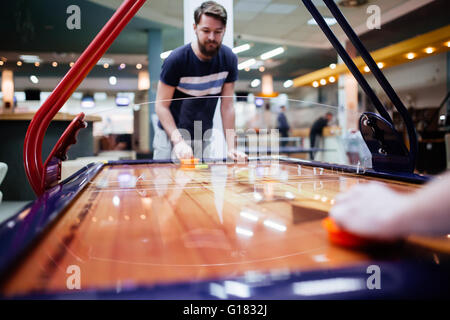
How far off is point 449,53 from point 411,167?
9.26m

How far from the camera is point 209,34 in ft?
7.11

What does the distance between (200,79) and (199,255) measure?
1.96m

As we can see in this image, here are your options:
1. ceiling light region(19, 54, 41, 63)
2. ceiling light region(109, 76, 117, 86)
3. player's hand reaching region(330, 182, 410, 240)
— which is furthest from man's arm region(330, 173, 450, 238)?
ceiling light region(109, 76, 117, 86)

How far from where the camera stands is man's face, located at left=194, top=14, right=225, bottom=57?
7.09 ft

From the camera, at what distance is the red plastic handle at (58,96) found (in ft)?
3.45

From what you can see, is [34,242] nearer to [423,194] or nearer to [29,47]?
[423,194]

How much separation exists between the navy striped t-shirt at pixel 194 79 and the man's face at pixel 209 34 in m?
0.10

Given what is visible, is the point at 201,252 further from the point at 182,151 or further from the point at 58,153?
the point at 182,151

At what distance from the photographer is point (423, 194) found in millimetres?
351

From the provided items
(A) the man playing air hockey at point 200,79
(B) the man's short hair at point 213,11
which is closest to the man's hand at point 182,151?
(A) the man playing air hockey at point 200,79

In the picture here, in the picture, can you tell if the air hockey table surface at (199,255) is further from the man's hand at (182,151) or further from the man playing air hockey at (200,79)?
the man playing air hockey at (200,79)

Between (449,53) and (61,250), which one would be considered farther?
(449,53)

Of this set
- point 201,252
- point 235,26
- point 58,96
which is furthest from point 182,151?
point 235,26

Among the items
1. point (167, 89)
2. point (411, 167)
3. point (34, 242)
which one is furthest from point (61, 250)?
point (167, 89)
